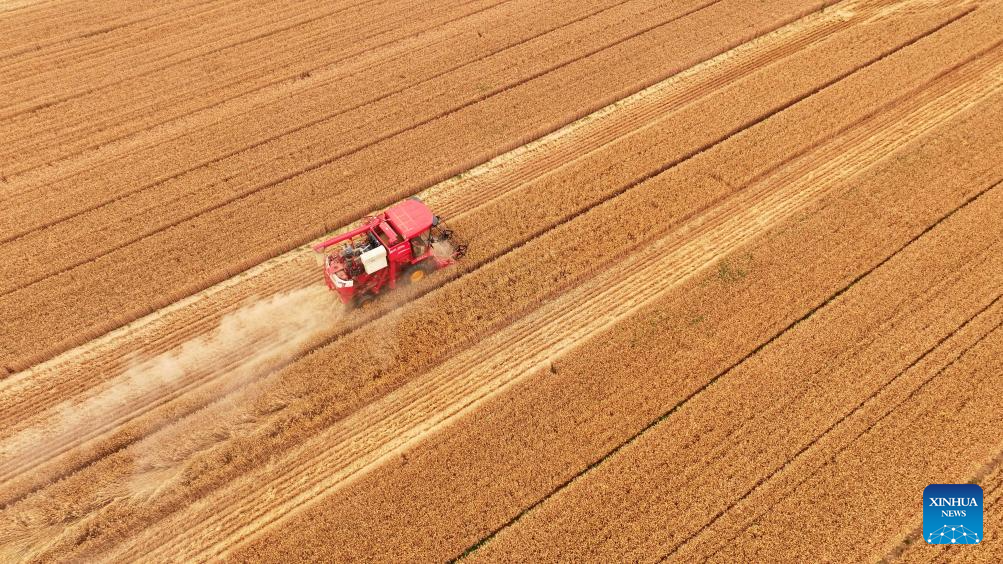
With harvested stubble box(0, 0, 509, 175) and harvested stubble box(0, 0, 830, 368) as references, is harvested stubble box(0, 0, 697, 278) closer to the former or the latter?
harvested stubble box(0, 0, 830, 368)

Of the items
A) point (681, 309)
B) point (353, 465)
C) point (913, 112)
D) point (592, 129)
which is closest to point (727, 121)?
point (592, 129)

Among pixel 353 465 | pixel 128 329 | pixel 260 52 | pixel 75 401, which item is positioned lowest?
pixel 353 465

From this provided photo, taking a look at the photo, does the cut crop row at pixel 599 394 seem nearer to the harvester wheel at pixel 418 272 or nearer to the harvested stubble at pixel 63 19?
the harvester wheel at pixel 418 272

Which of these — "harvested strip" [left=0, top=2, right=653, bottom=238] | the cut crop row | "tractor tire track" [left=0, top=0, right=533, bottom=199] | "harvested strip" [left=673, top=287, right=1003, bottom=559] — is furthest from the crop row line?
"tractor tire track" [left=0, top=0, right=533, bottom=199]

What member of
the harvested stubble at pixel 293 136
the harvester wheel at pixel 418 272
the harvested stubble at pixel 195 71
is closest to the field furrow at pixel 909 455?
the harvester wheel at pixel 418 272

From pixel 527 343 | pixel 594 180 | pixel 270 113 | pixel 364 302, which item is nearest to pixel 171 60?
pixel 270 113

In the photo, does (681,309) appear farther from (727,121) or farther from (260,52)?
(260,52)

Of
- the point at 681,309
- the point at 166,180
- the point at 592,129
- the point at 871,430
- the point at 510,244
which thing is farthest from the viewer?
the point at 592,129
